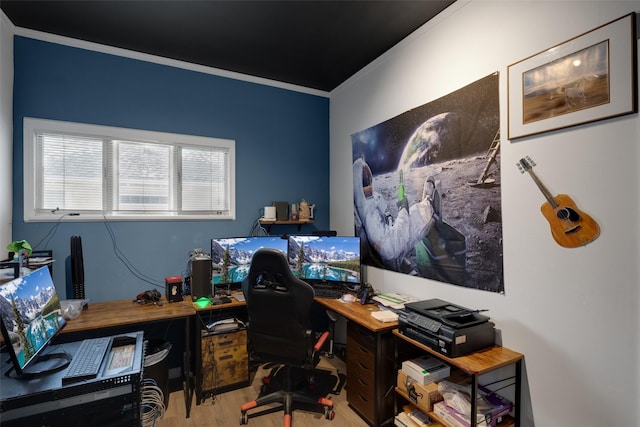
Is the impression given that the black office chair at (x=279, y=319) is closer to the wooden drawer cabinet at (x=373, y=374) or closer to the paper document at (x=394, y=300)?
the wooden drawer cabinet at (x=373, y=374)

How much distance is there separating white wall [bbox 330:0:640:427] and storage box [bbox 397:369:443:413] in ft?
1.59

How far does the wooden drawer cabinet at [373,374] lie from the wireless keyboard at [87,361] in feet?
5.11

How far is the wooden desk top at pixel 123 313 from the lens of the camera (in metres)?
2.06

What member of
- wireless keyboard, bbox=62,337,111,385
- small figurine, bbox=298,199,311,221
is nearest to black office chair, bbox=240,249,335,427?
wireless keyboard, bbox=62,337,111,385

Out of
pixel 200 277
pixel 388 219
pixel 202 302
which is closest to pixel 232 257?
pixel 200 277

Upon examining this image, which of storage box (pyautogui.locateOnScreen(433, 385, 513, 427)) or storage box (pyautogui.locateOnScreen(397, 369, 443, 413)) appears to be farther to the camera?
storage box (pyautogui.locateOnScreen(397, 369, 443, 413))

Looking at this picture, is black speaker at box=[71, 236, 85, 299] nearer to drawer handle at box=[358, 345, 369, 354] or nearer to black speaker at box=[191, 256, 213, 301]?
black speaker at box=[191, 256, 213, 301]

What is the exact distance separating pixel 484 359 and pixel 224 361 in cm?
197

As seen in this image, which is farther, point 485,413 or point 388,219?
point 388,219

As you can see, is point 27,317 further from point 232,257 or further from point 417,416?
point 417,416

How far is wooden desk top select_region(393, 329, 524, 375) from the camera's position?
152 centimetres

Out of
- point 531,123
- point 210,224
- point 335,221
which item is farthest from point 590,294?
point 210,224

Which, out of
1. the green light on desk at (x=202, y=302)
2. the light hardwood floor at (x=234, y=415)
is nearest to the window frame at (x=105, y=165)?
the green light on desk at (x=202, y=302)

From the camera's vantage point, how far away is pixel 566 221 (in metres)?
1.52
